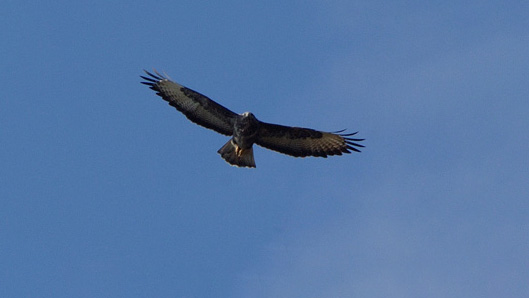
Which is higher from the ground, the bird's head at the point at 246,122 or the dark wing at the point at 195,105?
the dark wing at the point at 195,105

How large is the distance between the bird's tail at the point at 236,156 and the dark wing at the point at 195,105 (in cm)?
33

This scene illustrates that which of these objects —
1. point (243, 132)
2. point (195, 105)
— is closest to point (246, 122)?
point (243, 132)

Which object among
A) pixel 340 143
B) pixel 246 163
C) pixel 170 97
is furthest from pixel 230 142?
pixel 340 143

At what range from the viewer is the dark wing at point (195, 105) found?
11.6 m

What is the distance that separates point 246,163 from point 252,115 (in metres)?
0.99

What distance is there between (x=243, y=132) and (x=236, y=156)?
58 cm

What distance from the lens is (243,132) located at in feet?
36.7

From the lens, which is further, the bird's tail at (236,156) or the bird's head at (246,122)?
the bird's tail at (236,156)

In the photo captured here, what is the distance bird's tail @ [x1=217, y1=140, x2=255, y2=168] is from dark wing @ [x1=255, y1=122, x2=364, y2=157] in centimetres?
42

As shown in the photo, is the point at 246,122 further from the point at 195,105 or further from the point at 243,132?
the point at 195,105

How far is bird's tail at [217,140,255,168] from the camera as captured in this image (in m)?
11.5

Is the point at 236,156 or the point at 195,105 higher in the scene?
the point at 195,105

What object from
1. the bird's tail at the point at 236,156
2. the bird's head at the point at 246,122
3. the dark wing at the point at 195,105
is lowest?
the bird's tail at the point at 236,156

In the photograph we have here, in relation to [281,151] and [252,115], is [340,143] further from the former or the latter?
[252,115]
